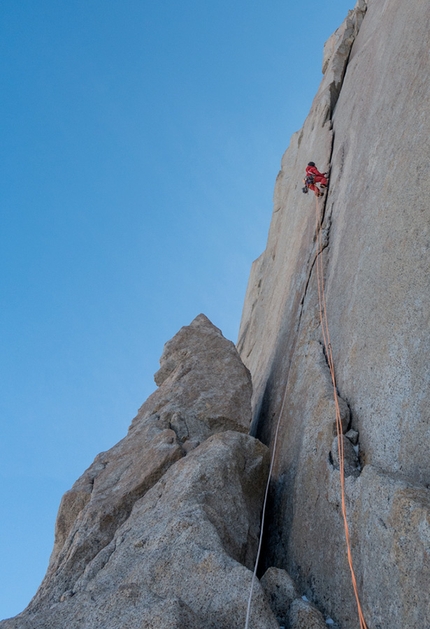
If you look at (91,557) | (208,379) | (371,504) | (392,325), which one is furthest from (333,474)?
(208,379)

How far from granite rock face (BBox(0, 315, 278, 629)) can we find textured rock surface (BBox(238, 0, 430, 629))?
2.92ft

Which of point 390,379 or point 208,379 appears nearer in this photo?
point 390,379

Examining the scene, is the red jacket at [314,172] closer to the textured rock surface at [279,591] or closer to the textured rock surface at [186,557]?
the textured rock surface at [186,557]

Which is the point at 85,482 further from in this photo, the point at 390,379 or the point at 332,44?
the point at 332,44

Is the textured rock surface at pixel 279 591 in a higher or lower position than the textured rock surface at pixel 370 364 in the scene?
lower

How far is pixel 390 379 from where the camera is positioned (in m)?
7.40

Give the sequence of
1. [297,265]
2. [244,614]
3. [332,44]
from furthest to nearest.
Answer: [332,44]
[297,265]
[244,614]

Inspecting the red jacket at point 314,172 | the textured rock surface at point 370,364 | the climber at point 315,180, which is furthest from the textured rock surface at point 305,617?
the red jacket at point 314,172

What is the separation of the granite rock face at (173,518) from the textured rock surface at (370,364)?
89cm

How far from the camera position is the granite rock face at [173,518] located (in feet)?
19.6

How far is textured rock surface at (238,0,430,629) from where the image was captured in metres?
5.90

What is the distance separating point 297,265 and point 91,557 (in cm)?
818

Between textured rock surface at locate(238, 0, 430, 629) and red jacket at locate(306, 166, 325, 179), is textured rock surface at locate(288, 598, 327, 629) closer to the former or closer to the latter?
textured rock surface at locate(238, 0, 430, 629)

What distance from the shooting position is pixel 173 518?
7480 mm
